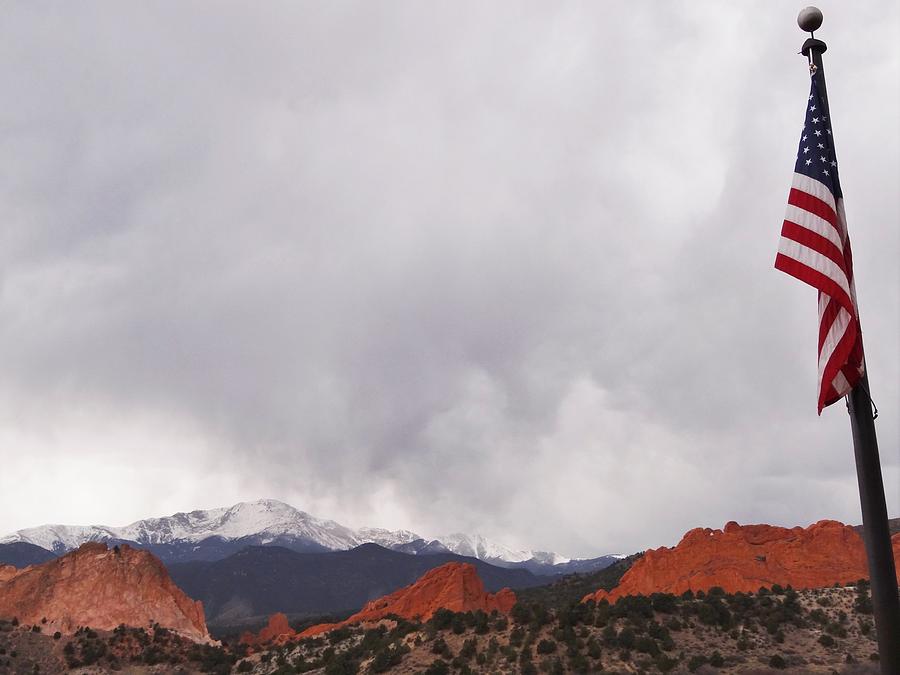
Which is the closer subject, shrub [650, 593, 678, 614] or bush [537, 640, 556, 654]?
bush [537, 640, 556, 654]

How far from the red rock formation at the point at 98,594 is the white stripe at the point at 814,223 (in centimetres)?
7709

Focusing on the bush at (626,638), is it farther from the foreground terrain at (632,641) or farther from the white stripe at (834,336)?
the white stripe at (834,336)

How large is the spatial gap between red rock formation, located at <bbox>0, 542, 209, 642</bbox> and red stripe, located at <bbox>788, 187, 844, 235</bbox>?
253 feet

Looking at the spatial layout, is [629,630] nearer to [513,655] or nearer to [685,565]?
[513,655]

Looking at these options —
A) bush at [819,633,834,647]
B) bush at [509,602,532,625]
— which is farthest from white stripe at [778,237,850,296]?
bush at [509,602,532,625]

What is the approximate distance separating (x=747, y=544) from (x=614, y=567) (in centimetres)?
5541

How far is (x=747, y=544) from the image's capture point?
7669 cm

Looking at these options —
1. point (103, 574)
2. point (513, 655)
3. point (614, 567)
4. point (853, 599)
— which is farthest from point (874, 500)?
point (614, 567)

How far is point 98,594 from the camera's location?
71812mm

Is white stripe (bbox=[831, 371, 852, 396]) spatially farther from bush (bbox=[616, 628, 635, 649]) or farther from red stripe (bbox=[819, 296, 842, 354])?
bush (bbox=[616, 628, 635, 649])

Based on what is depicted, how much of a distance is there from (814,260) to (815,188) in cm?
109

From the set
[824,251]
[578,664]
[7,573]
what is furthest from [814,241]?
[7,573]

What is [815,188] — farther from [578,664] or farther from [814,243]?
[578,664]

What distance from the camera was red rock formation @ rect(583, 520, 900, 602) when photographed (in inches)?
2761
